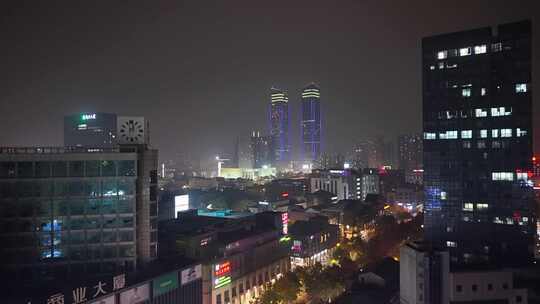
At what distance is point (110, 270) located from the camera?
29438mm

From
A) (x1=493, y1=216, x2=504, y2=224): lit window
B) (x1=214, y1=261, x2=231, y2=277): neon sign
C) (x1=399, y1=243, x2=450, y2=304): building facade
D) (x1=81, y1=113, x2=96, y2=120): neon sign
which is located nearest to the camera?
(x1=399, y1=243, x2=450, y2=304): building facade

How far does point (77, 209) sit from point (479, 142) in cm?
3907

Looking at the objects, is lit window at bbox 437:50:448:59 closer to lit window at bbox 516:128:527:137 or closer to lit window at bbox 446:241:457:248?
lit window at bbox 516:128:527:137

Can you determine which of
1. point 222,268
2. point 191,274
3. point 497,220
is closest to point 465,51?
point 497,220

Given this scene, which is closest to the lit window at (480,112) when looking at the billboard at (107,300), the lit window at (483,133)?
the lit window at (483,133)

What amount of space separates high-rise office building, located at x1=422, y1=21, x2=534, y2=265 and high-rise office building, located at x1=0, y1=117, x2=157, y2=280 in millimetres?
30595

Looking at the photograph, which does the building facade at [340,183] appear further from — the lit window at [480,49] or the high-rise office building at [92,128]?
the high-rise office building at [92,128]

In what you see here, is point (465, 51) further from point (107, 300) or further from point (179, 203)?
point (179, 203)

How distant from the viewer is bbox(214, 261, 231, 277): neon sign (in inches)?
1329

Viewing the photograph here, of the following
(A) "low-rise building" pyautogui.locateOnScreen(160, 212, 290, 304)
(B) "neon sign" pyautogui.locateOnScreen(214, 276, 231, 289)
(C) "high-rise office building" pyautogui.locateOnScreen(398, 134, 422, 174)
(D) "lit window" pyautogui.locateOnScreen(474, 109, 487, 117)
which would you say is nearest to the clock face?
(A) "low-rise building" pyautogui.locateOnScreen(160, 212, 290, 304)

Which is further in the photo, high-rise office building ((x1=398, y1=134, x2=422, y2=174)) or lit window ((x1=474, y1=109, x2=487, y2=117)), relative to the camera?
high-rise office building ((x1=398, y1=134, x2=422, y2=174))

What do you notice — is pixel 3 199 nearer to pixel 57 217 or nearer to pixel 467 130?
pixel 57 217

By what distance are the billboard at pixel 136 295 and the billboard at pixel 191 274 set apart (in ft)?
11.3

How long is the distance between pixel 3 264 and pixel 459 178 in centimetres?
4252
